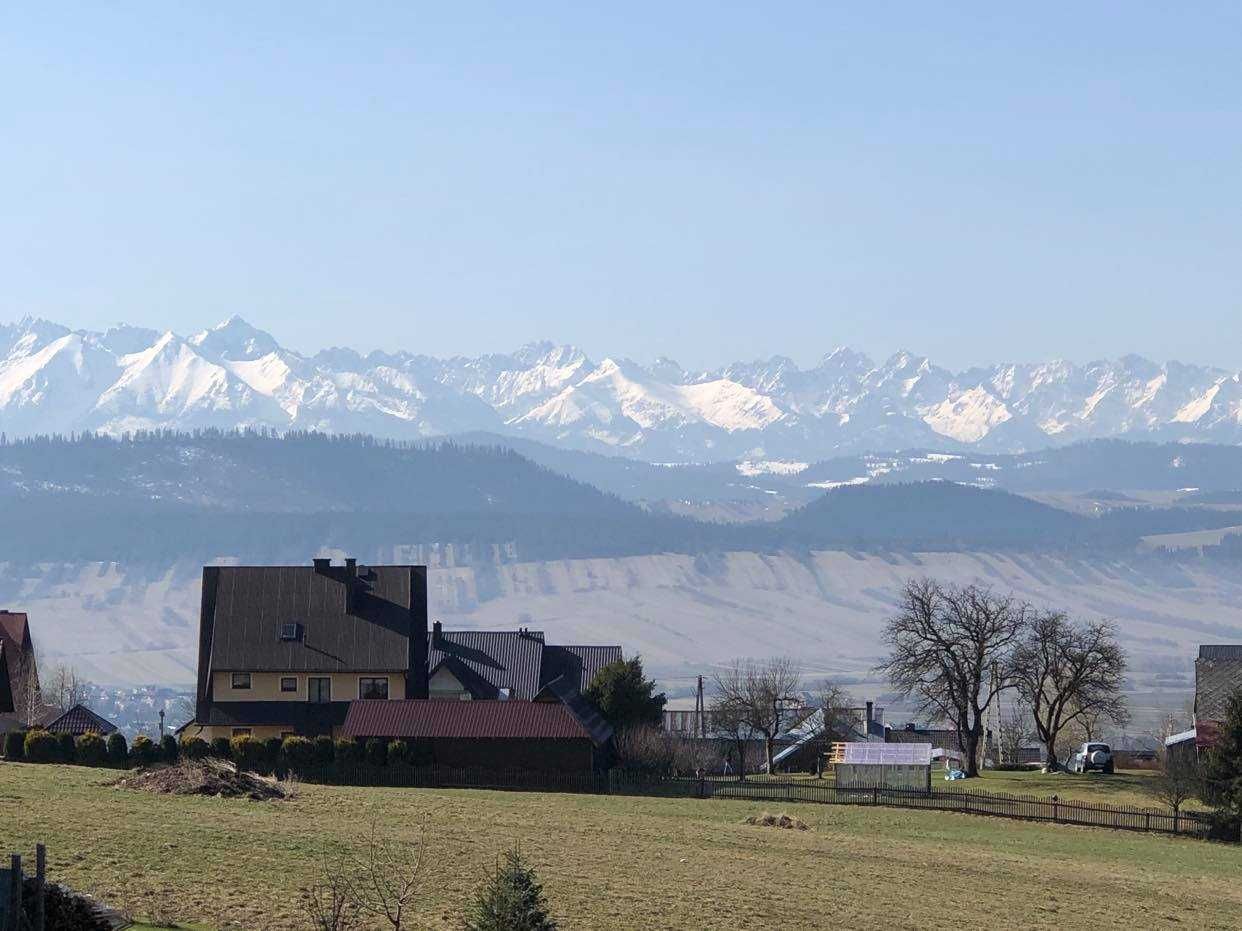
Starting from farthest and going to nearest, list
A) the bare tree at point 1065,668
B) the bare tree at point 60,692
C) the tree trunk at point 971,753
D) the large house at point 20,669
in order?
the bare tree at point 60,692 < the large house at point 20,669 < the tree trunk at point 971,753 < the bare tree at point 1065,668

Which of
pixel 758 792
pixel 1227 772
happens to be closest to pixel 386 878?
pixel 758 792

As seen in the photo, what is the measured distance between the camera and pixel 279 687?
88938 millimetres

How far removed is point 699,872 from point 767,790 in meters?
27.7

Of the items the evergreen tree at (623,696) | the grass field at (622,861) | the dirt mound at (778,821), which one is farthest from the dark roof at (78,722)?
the dirt mound at (778,821)

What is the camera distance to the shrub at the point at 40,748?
66875mm

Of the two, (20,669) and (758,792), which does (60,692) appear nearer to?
(20,669)

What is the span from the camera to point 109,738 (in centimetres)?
6756

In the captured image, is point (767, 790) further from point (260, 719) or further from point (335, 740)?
point (260, 719)

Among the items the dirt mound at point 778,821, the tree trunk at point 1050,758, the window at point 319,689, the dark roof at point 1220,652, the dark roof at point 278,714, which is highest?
the dark roof at point 1220,652

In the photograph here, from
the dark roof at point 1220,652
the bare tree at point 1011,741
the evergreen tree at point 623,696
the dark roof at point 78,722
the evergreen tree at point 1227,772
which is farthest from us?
the bare tree at point 1011,741

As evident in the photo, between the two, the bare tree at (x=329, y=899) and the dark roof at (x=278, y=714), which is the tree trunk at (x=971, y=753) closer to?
the dark roof at (x=278, y=714)

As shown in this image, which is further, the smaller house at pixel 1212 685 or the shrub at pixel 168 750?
the smaller house at pixel 1212 685

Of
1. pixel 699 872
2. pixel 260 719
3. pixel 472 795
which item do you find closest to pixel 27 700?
pixel 260 719

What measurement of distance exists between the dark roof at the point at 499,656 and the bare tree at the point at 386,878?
55.8m
